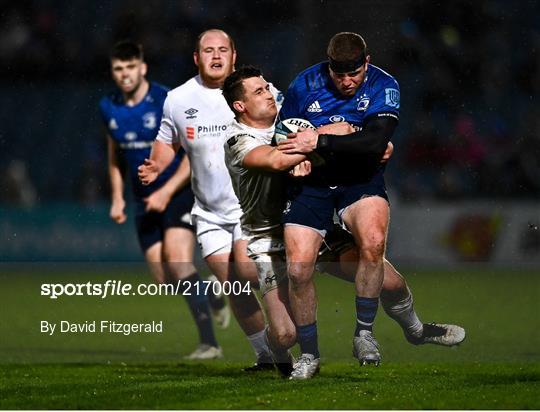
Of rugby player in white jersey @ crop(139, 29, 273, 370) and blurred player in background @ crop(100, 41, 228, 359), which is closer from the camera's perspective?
rugby player in white jersey @ crop(139, 29, 273, 370)

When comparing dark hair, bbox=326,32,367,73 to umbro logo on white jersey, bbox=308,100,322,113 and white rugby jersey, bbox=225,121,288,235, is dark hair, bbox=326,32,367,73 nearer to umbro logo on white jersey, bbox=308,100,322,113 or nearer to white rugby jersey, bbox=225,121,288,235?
umbro logo on white jersey, bbox=308,100,322,113

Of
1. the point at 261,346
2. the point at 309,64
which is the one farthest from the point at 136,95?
the point at 309,64

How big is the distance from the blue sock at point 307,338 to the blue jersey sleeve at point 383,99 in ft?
4.58

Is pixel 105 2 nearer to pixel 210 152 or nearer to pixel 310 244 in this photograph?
pixel 210 152

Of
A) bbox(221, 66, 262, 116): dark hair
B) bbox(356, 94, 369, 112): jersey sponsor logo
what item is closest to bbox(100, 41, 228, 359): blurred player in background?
bbox(221, 66, 262, 116): dark hair

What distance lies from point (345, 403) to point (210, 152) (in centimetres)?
307

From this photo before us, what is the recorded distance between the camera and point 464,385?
7.74 m

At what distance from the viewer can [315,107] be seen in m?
7.93

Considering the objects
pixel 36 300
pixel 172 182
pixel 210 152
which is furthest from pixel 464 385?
pixel 36 300

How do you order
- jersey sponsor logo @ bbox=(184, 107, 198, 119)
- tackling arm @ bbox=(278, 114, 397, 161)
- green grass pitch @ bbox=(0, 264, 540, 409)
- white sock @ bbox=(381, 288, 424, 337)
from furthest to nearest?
jersey sponsor logo @ bbox=(184, 107, 198, 119), white sock @ bbox=(381, 288, 424, 337), tackling arm @ bbox=(278, 114, 397, 161), green grass pitch @ bbox=(0, 264, 540, 409)

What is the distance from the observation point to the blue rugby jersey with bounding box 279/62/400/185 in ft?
25.7

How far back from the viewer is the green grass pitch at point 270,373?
718cm

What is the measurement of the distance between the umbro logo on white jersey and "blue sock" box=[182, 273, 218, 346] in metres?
2.87

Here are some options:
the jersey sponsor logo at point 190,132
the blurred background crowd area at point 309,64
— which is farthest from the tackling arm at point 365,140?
the blurred background crowd area at point 309,64
